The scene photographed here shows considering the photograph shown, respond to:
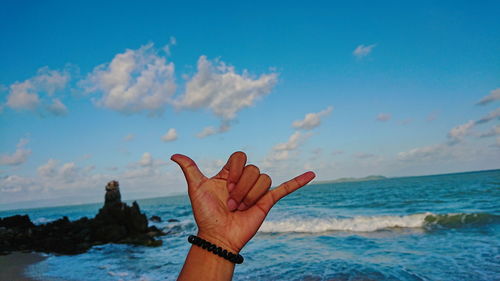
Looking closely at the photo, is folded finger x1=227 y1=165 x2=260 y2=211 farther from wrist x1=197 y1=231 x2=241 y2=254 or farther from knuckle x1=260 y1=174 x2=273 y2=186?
wrist x1=197 y1=231 x2=241 y2=254

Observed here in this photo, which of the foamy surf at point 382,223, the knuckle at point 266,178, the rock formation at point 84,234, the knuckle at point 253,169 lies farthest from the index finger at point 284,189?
the rock formation at point 84,234

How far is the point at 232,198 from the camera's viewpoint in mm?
1934

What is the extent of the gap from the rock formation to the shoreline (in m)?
1.23

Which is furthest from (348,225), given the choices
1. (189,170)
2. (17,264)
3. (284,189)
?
(189,170)

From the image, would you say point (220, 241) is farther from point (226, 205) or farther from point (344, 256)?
point (344, 256)

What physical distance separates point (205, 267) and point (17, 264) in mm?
13276

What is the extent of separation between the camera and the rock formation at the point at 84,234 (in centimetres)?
1590

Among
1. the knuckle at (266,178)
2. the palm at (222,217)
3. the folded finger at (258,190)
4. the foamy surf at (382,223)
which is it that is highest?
the knuckle at (266,178)

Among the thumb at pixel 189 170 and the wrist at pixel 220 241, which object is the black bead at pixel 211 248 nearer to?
the wrist at pixel 220 241

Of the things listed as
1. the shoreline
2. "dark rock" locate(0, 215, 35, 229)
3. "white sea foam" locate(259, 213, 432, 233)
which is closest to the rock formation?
"dark rock" locate(0, 215, 35, 229)

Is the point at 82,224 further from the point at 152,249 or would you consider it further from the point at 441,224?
the point at 441,224

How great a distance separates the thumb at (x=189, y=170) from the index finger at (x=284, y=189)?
42 cm

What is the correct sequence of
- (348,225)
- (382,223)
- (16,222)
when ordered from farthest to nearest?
(16,222) → (348,225) → (382,223)

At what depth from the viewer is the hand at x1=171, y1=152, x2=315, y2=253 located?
1864 mm
